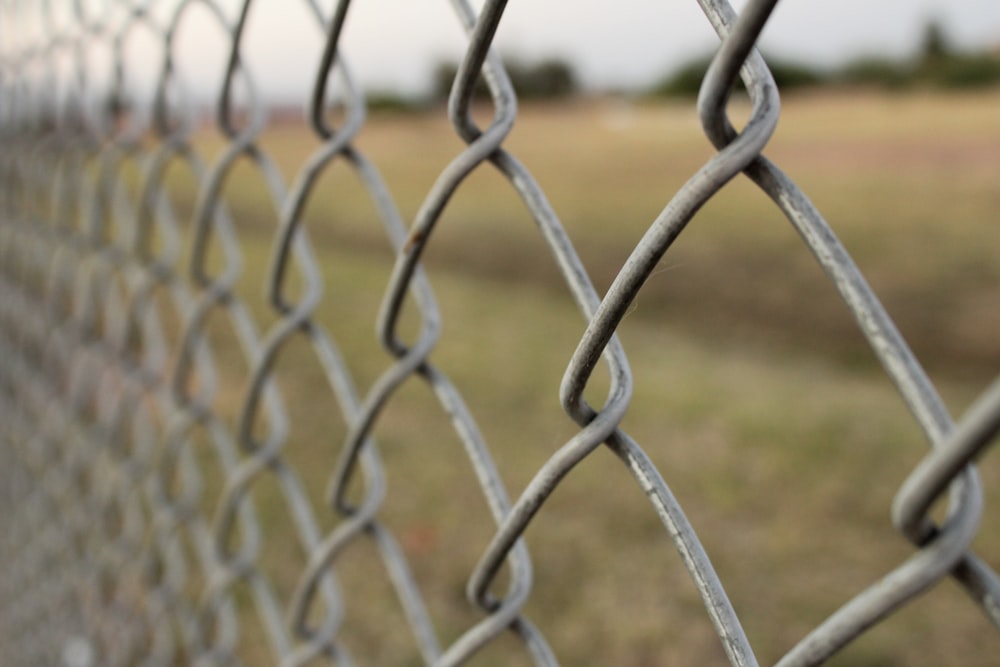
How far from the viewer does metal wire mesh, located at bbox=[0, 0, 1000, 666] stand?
11.4 inches

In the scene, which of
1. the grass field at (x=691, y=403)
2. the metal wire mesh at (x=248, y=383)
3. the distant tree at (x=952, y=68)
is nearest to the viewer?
the metal wire mesh at (x=248, y=383)

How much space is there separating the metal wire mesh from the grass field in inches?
3.2

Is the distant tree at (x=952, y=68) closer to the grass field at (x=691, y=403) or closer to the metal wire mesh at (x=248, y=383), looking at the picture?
the grass field at (x=691, y=403)

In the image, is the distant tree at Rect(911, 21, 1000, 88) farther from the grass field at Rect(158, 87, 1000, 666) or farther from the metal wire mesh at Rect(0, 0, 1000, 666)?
the metal wire mesh at Rect(0, 0, 1000, 666)


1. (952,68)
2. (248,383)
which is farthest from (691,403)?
(952,68)

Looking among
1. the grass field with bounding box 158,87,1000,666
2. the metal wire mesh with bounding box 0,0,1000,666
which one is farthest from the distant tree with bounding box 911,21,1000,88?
the metal wire mesh with bounding box 0,0,1000,666

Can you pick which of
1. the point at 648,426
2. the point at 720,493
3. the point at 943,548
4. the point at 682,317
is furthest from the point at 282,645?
the point at 682,317

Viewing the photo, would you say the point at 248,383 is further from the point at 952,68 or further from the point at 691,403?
the point at 952,68

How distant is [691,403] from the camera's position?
122 inches

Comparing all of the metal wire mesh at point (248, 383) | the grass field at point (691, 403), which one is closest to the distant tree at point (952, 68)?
the grass field at point (691, 403)

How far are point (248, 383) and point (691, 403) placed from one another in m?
2.44

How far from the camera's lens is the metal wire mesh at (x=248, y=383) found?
0.29 meters

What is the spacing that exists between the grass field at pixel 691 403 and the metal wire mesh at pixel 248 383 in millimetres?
81

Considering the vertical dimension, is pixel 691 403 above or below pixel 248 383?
below
